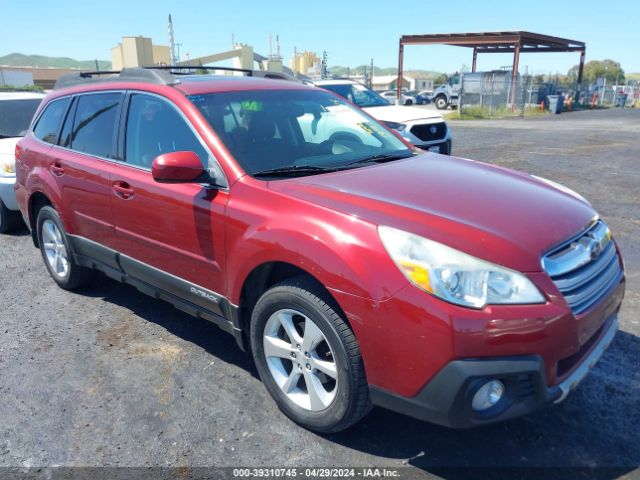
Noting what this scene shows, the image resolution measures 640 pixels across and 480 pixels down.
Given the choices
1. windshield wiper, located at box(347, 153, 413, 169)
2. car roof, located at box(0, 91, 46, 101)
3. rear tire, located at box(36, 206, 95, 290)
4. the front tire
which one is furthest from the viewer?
car roof, located at box(0, 91, 46, 101)

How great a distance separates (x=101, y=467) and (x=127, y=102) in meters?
2.47

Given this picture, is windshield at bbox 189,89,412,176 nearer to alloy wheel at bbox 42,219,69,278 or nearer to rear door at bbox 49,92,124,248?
rear door at bbox 49,92,124,248

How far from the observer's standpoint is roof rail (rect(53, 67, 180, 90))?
3.70 metres

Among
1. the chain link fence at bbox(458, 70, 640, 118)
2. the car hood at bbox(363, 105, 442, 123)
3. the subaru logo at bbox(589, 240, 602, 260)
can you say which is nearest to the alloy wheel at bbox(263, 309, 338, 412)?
the subaru logo at bbox(589, 240, 602, 260)

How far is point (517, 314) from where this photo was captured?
7.25 feet

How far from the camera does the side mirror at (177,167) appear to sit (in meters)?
2.95

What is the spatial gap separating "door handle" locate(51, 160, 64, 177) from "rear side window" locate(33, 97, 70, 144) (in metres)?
0.29

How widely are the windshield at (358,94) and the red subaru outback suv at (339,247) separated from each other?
6.68 metres

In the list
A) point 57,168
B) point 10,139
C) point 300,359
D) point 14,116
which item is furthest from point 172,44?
point 300,359

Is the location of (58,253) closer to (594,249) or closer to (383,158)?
(383,158)

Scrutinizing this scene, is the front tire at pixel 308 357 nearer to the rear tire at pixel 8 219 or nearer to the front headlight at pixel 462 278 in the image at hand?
the front headlight at pixel 462 278

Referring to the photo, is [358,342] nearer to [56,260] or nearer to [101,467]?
[101,467]

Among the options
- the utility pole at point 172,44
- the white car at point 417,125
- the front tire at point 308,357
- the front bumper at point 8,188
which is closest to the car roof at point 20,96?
the front bumper at point 8,188

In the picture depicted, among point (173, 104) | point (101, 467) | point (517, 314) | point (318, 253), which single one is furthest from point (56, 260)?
point (517, 314)
